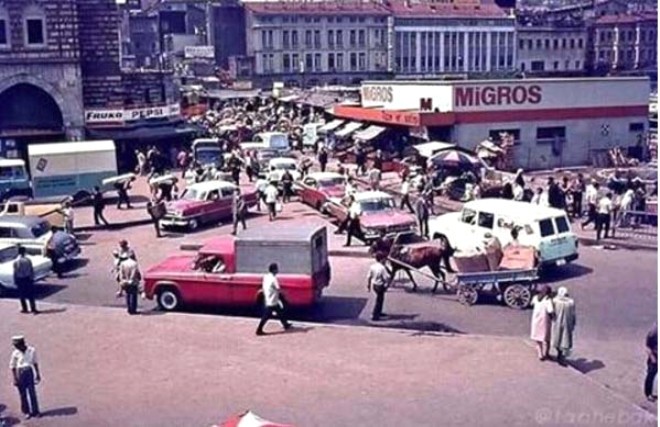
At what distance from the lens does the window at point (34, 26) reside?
45.6 m

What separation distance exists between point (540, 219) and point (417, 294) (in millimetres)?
3611

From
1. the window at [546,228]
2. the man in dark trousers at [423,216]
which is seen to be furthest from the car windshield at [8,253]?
the window at [546,228]

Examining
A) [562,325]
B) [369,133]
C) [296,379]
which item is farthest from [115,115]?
[562,325]

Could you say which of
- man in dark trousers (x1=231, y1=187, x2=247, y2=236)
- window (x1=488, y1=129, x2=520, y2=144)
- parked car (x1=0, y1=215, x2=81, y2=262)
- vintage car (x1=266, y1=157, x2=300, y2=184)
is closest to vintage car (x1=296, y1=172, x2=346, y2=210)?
vintage car (x1=266, y1=157, x2=300, y2=184)

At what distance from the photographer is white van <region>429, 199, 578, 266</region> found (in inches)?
838

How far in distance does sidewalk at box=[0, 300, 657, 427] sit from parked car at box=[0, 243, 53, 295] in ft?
9.39

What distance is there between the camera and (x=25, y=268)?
19094mm

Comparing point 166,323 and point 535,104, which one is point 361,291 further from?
point 535,104

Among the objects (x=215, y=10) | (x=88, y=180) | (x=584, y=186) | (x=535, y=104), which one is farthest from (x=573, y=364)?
(x=215, y=10)

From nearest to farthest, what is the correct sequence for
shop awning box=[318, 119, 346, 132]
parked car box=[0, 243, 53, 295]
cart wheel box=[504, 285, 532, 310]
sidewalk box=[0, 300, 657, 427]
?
sidewalk box=[0, 300, 657, 427], cart wheel box=[504, 285, 532, 310], parked car box=[0, 243, 53, 295], shop awning box=[318, 119, 346, 132]

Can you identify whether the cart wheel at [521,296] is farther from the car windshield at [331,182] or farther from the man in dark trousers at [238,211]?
the car windshield at [331,182]

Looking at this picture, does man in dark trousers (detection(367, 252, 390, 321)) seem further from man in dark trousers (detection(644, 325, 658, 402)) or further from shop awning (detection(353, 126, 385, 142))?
shop awning (detection(353, 126, 385, 142))

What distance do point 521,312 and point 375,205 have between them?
884cm

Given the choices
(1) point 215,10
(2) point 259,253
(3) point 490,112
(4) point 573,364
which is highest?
(1) point 215,10
